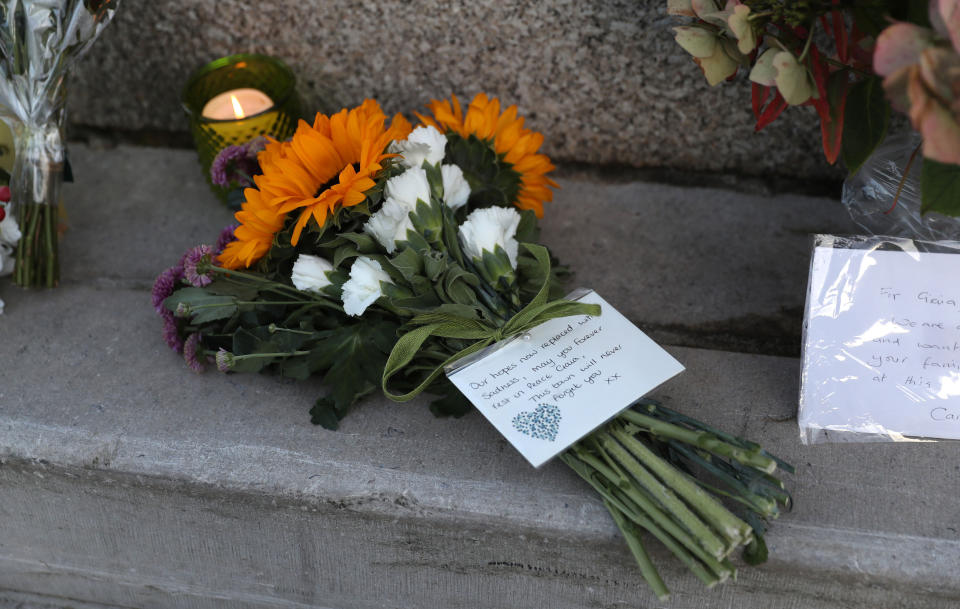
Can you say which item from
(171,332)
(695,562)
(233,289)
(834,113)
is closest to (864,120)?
(834,113)

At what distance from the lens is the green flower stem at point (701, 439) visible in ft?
2.42

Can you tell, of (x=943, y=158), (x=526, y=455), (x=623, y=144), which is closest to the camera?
(x=943, y=158)

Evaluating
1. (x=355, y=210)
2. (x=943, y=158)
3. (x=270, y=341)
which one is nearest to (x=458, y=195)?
(x=355, y=210)

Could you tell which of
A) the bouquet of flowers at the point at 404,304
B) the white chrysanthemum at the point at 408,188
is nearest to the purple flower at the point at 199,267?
the bouquet of flowers at the point at 404,304

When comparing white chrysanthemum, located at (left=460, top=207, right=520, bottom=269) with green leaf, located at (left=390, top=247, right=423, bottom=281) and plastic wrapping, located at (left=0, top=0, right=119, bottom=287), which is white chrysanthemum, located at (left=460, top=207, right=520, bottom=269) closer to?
green leaf, located at (left=390, top=247, right=423, bottom=281)

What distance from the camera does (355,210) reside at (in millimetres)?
851

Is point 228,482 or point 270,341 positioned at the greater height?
point 270,341

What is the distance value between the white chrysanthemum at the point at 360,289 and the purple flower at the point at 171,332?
0.87 feet

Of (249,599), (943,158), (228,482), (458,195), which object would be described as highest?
Answer: (943,158)

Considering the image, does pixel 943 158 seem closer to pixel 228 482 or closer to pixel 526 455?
pixel 526 455

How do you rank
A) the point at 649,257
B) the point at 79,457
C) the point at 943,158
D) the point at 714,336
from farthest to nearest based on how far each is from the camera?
the point at 649,257 → the point at 714,336 → the point at 79,457 → the point at 943,158

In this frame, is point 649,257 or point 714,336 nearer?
point 714,336

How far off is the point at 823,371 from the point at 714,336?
0.21 m

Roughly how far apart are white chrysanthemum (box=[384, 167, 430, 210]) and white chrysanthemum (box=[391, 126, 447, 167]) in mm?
51
